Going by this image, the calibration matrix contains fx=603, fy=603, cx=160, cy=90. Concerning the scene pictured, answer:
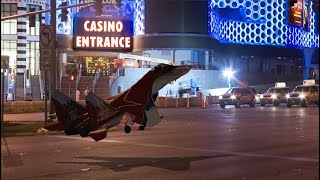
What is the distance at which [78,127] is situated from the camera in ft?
51.0

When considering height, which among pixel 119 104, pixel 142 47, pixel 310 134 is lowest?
pixel 310 134

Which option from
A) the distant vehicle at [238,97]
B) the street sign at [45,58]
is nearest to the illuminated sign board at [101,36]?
the distant vehicle at [238,97]

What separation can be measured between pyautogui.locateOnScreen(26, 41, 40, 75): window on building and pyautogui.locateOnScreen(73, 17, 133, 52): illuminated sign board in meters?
8.40

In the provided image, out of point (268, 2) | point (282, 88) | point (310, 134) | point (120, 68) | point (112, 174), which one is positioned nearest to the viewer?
point (112, 174)

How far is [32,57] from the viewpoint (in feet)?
201

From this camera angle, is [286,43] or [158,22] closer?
[158,22]

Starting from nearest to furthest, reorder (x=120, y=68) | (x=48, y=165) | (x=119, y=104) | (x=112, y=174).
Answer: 1. (x=112, y=174)
2. (x=48, y=165)
3. (x=119, y=104)
4. (x=120, y=68)

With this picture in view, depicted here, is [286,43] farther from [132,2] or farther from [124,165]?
[124,165]

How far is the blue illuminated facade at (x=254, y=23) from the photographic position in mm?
78069

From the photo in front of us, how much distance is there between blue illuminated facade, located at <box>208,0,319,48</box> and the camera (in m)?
78.1

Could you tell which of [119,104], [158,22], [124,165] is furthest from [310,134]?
[158,22]

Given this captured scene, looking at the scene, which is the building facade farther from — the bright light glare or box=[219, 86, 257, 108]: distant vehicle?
box=[219, 86, 257, 108]: distant vehicle

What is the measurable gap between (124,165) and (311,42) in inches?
3340

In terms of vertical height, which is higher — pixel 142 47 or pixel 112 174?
pixel 142 47
